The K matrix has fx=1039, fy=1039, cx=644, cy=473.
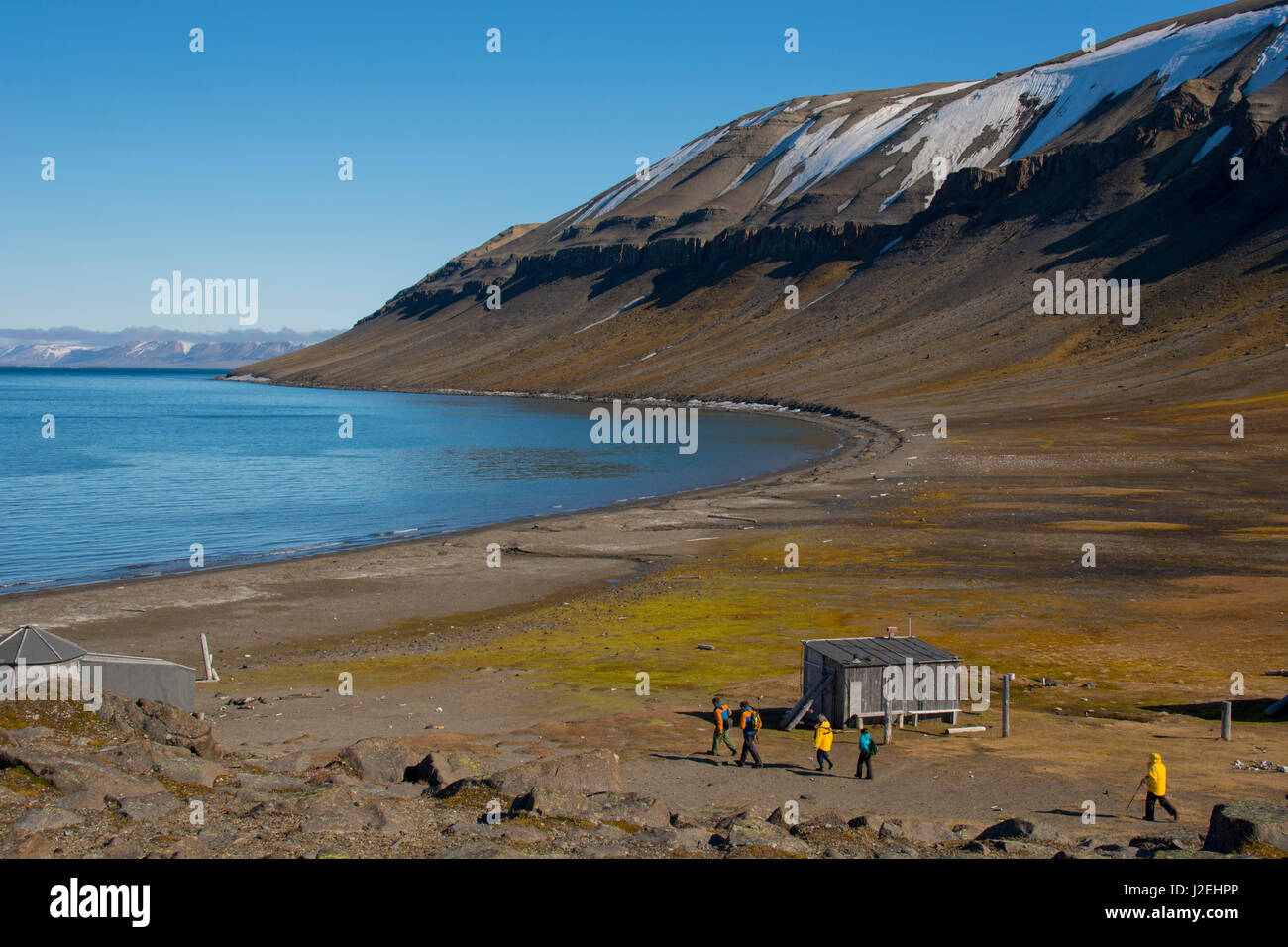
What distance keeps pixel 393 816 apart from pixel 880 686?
11.6 metres

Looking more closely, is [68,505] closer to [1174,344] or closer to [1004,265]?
[1174,344]

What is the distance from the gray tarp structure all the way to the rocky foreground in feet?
7.44

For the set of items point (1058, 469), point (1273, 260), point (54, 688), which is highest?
point (1273, 260)

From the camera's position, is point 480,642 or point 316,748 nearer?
point 316,748

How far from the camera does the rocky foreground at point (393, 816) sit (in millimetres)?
13234

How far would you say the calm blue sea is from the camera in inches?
1932

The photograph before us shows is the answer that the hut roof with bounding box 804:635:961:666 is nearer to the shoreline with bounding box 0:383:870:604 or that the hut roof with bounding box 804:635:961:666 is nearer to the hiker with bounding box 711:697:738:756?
the hiker with bounding box 711:697:738:756

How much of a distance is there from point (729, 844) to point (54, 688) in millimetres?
12176

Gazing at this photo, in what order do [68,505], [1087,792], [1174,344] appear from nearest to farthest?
1. [1087,792]
2. [68,505]
3. [1174,344]

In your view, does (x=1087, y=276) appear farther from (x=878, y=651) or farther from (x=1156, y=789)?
(x=1156, y=789)

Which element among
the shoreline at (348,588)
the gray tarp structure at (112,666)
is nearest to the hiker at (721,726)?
the gray tarp structure at (112,666)

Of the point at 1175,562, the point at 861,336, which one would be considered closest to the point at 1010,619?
the point at 1175,562

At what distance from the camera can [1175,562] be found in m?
40.0

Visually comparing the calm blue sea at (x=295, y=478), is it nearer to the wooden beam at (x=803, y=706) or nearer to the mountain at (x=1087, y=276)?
the mountain at (x=1087, y=276)
